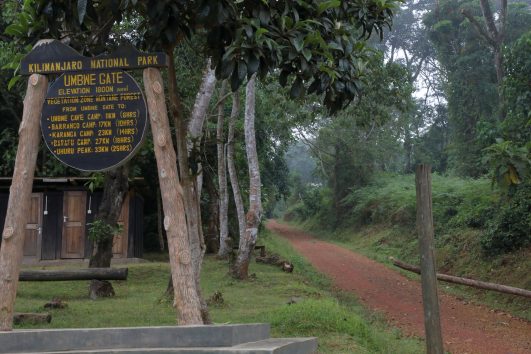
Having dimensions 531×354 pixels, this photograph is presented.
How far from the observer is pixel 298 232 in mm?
46125

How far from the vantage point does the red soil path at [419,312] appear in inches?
443

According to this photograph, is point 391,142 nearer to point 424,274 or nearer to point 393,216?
point 393,216

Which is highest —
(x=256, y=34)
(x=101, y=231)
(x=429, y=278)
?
→ (x=256, y=34)

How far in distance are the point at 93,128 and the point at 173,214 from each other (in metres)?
1.18

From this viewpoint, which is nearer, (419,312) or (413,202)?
(419,312)

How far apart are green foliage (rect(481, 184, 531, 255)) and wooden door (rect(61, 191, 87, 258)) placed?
39.5 feet

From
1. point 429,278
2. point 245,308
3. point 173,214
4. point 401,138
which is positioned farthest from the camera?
point 401,138

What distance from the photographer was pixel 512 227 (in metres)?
18.7

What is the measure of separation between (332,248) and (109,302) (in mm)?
20329

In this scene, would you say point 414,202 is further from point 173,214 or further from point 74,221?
point 173,214

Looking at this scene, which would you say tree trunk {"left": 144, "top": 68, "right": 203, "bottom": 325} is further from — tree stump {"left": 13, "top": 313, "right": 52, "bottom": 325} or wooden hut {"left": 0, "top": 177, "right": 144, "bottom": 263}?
wooden hut {"left": 0, "top": 177, "right": 144, "bottom": 263}

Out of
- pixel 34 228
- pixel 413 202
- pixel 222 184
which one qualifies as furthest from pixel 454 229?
pixel 34 228

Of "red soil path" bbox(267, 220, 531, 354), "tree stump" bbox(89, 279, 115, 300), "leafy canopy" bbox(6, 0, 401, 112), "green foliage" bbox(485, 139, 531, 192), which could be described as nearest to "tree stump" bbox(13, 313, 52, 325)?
"tree stump" bbox(89, 279, 115, 300)

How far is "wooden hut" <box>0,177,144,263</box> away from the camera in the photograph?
19266 mm
